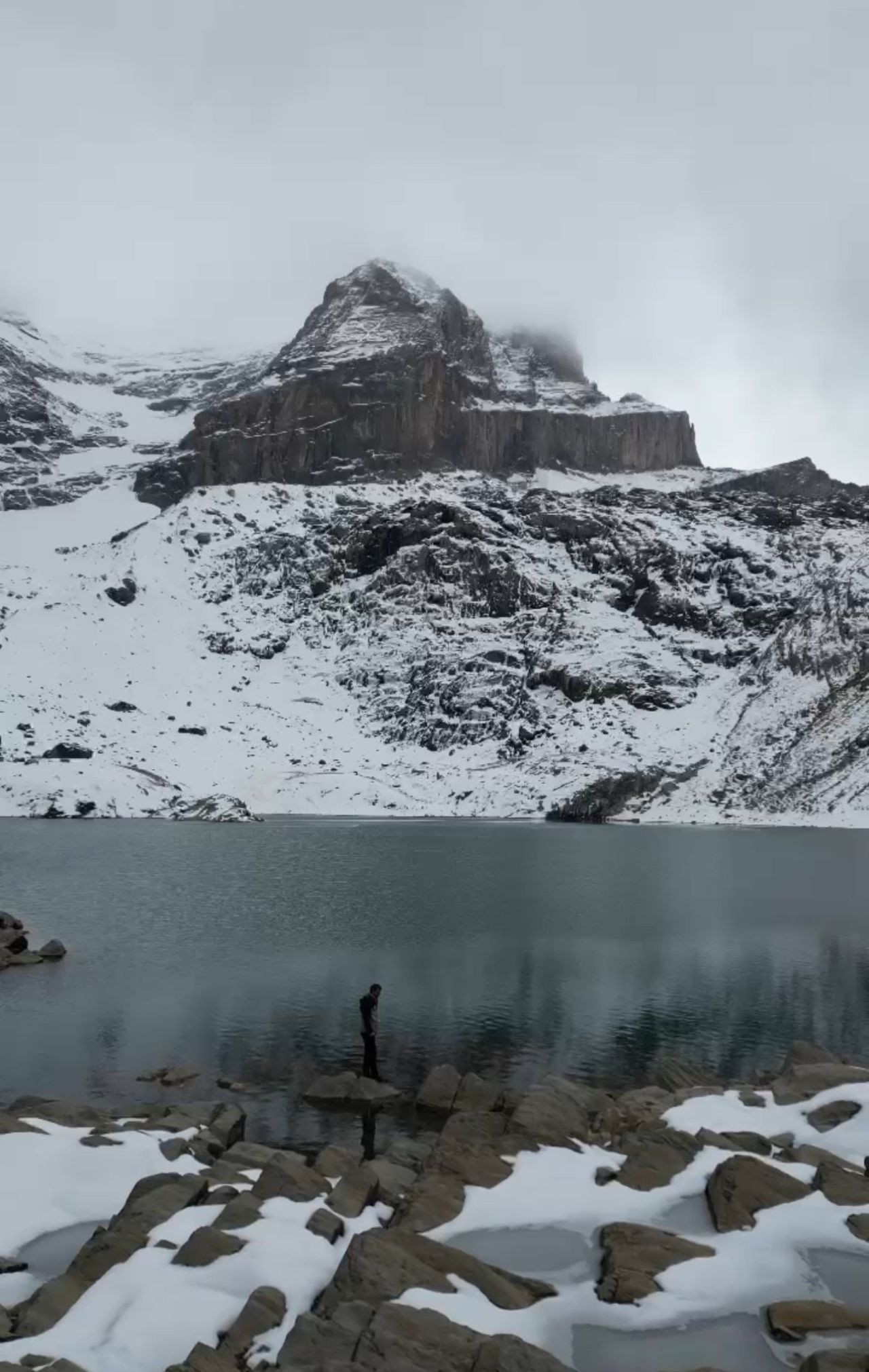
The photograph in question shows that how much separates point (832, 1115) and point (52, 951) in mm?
35985

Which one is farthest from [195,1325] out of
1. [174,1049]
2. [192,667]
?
[192,667]

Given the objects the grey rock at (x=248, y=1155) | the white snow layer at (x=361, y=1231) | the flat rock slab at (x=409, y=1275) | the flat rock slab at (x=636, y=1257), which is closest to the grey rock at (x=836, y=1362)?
the white snow layer at (x=361, y=1231)

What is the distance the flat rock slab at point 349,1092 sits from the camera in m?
28.6

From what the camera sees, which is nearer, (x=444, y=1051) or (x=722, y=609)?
(x=444, y=1051)

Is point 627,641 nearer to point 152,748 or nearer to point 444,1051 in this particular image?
point 152,748

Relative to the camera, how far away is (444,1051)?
34125 mm

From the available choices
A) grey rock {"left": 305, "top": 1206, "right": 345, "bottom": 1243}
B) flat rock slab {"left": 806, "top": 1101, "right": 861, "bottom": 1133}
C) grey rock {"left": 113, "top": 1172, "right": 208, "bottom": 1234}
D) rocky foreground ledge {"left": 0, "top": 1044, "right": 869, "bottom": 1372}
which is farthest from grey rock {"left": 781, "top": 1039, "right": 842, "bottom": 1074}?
grey rock {"left": 113, "top": 1172, "right": 208, "bottom": 1234}

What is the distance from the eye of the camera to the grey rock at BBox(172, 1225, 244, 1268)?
16.1m

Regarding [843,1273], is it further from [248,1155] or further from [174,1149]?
[174,1149]

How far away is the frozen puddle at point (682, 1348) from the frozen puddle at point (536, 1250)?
1.72m

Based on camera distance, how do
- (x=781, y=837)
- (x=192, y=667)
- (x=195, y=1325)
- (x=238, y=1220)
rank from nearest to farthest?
(x=195, y=1325), (x=238, y=1220), (x=781, y=837), (x=192, y=667)

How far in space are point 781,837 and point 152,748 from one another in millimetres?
84436

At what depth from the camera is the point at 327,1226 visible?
57.5 ft

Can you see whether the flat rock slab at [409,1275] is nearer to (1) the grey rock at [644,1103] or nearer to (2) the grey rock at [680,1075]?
(1) the grey rock at [644,1103]
